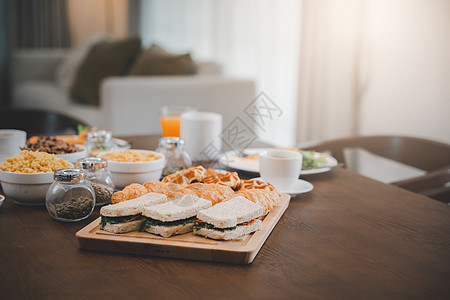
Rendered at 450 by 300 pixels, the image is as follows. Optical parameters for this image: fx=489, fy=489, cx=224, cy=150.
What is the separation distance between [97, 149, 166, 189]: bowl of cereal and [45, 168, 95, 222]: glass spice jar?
204 mm

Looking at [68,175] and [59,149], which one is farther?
[59,149]

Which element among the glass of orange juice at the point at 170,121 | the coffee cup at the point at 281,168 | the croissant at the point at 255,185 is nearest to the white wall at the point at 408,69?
the glass of orange juice at the point at 170,121

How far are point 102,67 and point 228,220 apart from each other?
140 inches

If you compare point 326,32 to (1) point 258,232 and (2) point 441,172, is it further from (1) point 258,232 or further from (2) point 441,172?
(1) point 258,232

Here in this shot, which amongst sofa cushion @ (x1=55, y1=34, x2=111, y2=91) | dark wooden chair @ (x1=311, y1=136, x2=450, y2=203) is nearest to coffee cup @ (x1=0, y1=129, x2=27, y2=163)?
dark wooden chair @ (x1=311, y1=136, x2=450, y2=203)

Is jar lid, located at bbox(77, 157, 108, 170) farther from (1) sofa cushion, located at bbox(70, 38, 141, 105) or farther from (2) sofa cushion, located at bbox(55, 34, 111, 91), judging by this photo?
(2) sofa cushion, located at bbox(55, 34, 111, 91)

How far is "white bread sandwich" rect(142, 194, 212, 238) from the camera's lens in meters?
0.85

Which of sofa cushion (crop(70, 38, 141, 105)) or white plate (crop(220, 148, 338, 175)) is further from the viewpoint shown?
sofa cushion (crop(70, 38, 141, 105))

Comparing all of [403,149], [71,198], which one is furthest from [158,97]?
[71,198]

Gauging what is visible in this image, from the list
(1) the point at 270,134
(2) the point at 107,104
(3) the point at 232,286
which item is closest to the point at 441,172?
(3) the point at 232,286

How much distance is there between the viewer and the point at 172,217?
852mm

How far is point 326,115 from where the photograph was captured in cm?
325

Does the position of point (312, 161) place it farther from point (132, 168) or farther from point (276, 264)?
point (276, 264)

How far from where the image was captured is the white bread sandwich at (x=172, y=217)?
0.85 m
